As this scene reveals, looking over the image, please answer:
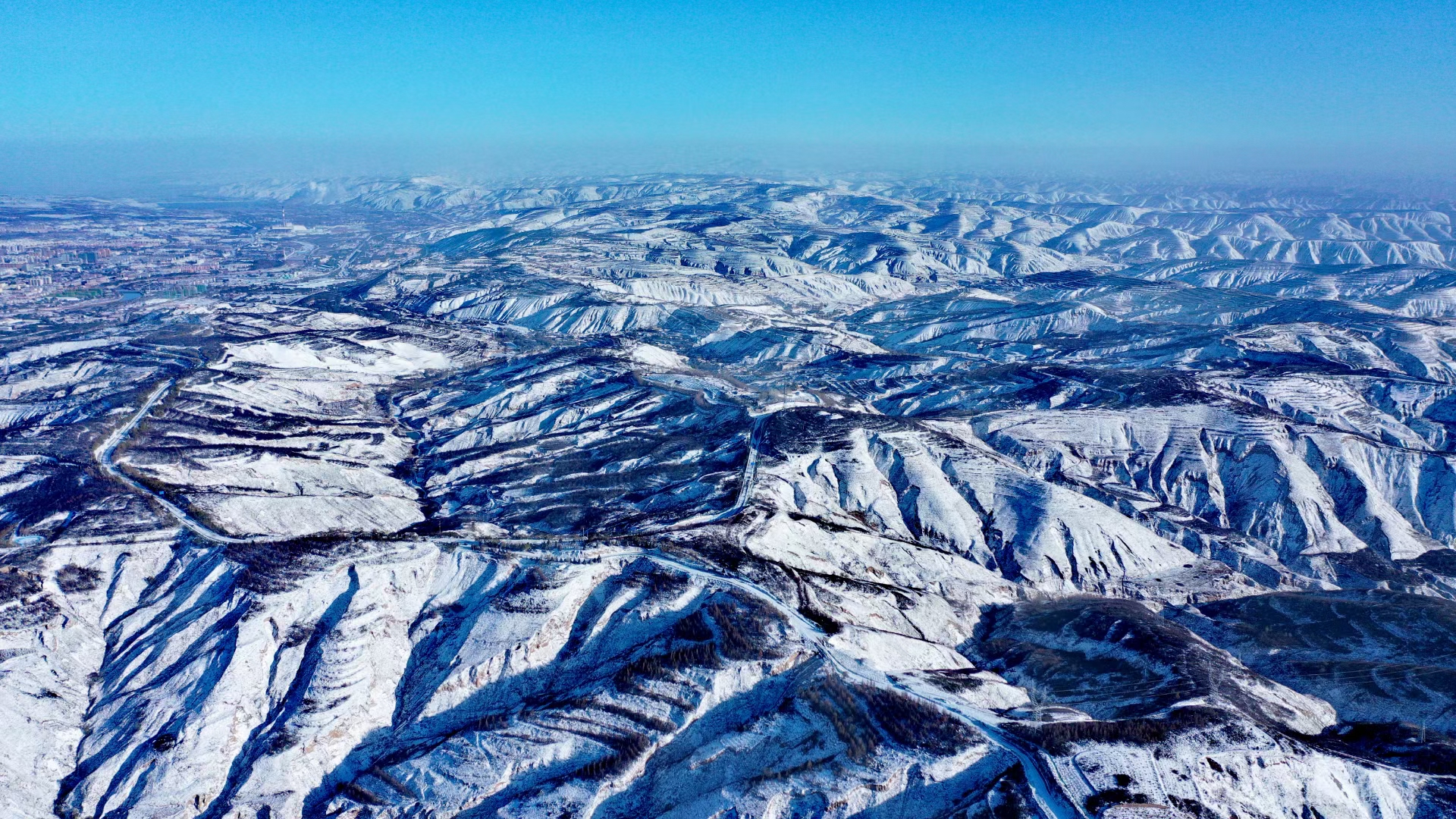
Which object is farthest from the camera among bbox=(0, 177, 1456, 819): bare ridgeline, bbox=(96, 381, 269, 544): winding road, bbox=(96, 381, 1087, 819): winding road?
bbox=(96, 381, 269, 544): winding road

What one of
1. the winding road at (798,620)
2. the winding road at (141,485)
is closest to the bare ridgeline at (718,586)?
the winding road at (798,620)

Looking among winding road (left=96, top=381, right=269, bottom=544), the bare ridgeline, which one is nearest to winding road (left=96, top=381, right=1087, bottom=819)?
winding road (left=96, top=381, right=269, bottom=544)

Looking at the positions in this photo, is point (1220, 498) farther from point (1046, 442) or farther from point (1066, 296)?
point (1066, 296)

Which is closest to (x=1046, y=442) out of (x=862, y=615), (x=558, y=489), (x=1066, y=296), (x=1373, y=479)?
(x=1373, y=479)

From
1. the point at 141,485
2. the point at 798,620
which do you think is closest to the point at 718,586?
the point at 798,620

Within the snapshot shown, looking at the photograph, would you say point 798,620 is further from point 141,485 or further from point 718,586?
point 141,485

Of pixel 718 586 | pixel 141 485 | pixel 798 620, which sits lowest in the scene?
pixel 798 620

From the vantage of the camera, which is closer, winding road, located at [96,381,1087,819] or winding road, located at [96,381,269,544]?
winding road, located at [96,381,1087,819]

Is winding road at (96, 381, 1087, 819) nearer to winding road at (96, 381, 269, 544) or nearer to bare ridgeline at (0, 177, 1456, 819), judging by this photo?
winding road at (96, 381, 269, 544)

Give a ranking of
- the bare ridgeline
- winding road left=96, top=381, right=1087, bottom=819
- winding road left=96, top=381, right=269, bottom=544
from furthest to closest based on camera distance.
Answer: winding road left=96, top=381, right=269, bottom=544 → the bare ridgeline → winding road left=96, top=381, right=1087, bottom=819
